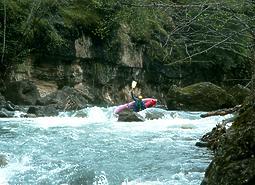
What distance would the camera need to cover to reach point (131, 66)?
2389 centimetres

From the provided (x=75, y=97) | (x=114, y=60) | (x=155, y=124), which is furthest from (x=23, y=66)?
(x=155, y=124)

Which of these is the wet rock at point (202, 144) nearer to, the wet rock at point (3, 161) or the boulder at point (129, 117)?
the wet rock at point (3, 161)

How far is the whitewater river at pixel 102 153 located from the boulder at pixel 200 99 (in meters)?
4.92

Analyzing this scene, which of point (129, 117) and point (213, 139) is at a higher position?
point (129, 117)

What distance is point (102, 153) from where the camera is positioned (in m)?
8.37

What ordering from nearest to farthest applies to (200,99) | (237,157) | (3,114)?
(237,157) → (3,114) → (200,99)

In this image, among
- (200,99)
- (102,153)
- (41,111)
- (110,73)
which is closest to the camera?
(102,153)

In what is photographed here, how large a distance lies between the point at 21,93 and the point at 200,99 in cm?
703

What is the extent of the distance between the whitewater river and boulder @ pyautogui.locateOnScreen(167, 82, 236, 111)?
194 inches

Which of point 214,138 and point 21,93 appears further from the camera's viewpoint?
point 21,93

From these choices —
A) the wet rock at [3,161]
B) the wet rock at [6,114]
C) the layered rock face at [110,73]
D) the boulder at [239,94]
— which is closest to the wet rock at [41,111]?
the wet rock at [6,114]

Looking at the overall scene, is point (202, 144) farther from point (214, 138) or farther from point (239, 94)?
point (239, 94)

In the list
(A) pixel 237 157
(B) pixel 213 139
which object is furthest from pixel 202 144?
(A) pixel 237 157

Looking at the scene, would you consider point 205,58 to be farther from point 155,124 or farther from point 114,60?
point 155,124
